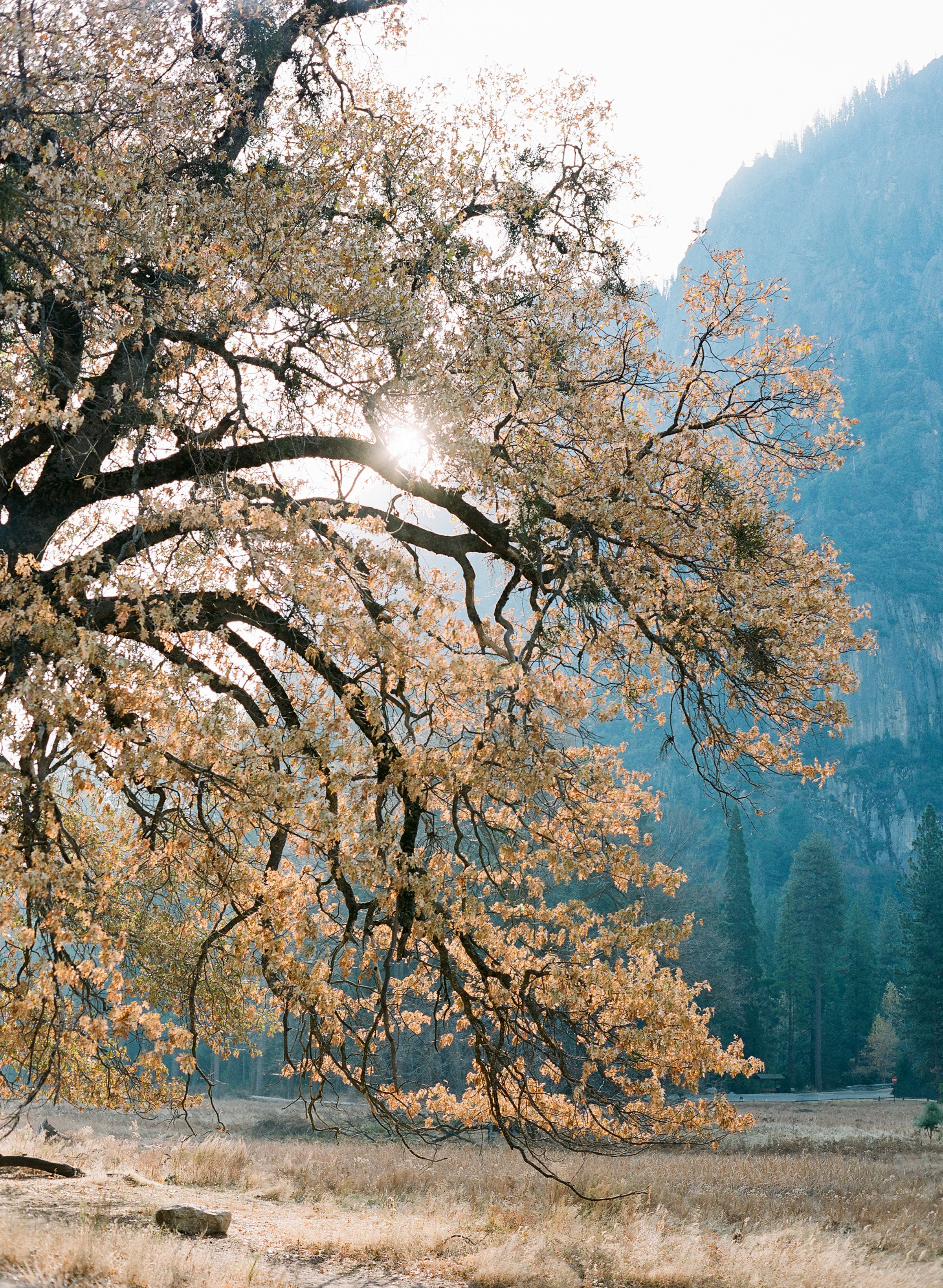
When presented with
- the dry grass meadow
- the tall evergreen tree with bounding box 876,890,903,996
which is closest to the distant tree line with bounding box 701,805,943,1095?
the tall evergreen tree with bounding box 876,890,903,996

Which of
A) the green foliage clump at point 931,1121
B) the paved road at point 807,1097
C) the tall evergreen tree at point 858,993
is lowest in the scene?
the paved road at point 807,1097

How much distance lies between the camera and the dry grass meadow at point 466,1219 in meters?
8.59

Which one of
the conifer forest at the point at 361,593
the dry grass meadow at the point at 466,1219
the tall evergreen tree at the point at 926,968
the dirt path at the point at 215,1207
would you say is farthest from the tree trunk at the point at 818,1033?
the dirt path at the point at 215,1207

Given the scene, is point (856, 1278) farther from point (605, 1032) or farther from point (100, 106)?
point (100, 106)

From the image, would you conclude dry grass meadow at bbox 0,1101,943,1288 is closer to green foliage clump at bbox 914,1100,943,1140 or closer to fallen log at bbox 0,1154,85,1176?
fallen log at bbox 0,1154,85,1176

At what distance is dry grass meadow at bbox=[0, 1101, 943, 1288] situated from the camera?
8.59 metres

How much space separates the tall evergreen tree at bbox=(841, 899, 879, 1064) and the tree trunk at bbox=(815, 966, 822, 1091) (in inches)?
159

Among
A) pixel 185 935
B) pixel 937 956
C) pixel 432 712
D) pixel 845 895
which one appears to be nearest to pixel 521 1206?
pixel 185 935

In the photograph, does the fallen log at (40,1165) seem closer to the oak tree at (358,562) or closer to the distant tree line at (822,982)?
the oak tree at (358,562)

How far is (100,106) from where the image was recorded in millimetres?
7012

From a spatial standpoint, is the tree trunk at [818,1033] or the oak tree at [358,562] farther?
the tree trunk at [818,1033]

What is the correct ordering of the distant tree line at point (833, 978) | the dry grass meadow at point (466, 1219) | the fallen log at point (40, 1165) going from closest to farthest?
the dry grass meadow at point (466, 1219)
the fallen log at point (40, 1165)
the distant tree line at point (833, 978)

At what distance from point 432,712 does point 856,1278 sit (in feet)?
26.3

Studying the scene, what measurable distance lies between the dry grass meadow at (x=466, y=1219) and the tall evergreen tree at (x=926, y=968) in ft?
95.3
